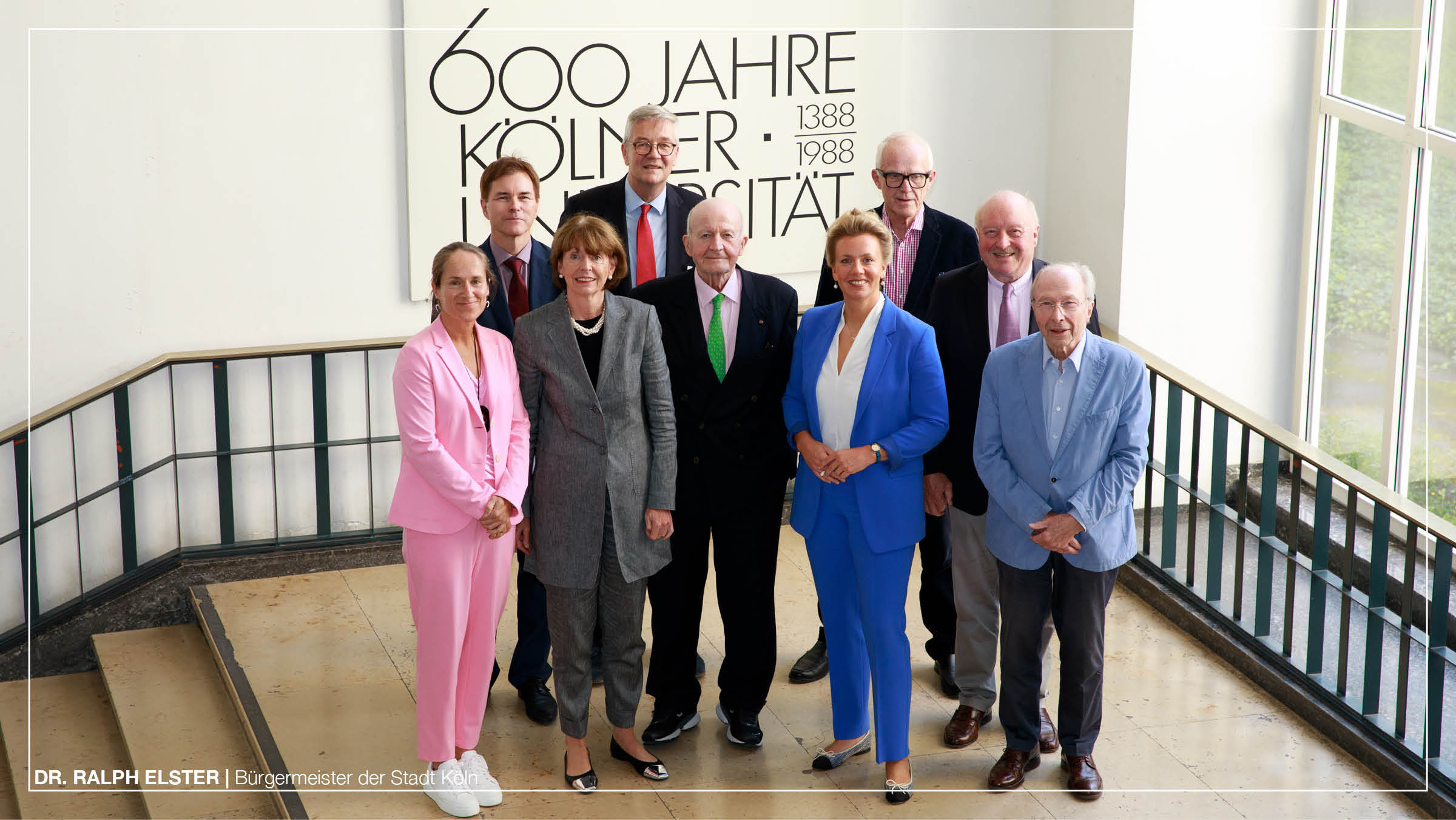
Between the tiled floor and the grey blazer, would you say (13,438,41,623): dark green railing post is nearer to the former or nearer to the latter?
the tiled floor

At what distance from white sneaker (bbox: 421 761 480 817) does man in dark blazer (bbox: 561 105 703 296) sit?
1.60m

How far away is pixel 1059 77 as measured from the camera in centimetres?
674

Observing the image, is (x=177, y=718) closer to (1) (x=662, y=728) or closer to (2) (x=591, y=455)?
(1) (x=662, y=728)

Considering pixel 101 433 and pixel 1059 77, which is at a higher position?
pixel 1059 77

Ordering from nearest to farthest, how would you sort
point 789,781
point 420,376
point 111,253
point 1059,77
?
point 420,376
point 789,781
point 111,253
point 1059,77

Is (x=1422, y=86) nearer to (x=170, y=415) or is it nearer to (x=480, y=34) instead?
(x=480, y=34)

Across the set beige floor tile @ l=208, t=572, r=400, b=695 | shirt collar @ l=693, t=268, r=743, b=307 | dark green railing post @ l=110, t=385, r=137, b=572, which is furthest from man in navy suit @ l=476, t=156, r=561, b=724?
dark green railing post @ l=110, t=385, r=137, b=572

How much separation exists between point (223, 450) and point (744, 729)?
9.12 ft

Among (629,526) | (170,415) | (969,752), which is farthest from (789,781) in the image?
(170,415)

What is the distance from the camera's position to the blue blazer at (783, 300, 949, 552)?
403cm

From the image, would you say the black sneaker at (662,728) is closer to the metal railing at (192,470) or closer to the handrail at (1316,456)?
the metal railing at (192,470)

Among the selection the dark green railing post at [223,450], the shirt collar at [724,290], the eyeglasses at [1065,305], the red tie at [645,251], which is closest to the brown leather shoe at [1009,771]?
the eyeglasses at [1065,305]

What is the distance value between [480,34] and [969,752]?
3.53 m

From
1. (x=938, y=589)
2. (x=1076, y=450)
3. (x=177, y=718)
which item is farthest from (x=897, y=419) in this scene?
(x=177, y=718)
